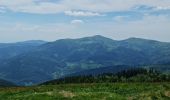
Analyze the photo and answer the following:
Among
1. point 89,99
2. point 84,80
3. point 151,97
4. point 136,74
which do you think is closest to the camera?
point 89,99

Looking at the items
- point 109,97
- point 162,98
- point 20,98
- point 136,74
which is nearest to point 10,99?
point 20,98

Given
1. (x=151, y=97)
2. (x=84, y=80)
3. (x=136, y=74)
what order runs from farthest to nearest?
(x=136, y=74) < (x=84, y=80) < (x=151, y=97)

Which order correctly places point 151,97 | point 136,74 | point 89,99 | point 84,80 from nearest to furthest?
point 89,99
point 151,97
point 84,80
point 136,74

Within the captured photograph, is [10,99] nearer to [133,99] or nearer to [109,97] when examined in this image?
[109,97]

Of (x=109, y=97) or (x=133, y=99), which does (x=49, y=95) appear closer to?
(x=109, y=97)

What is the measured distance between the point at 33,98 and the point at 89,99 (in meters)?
5.52

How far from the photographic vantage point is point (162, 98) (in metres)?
34.5

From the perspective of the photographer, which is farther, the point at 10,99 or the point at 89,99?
the point at 10,99

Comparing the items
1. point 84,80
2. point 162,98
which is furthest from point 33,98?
point 84,80

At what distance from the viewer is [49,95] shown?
3297 centimetres

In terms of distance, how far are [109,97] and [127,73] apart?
6537 inches

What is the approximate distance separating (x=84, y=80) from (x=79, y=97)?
5207 inches

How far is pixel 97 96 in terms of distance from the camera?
33.0 m

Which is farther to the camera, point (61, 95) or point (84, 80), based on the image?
point (84, 80)
